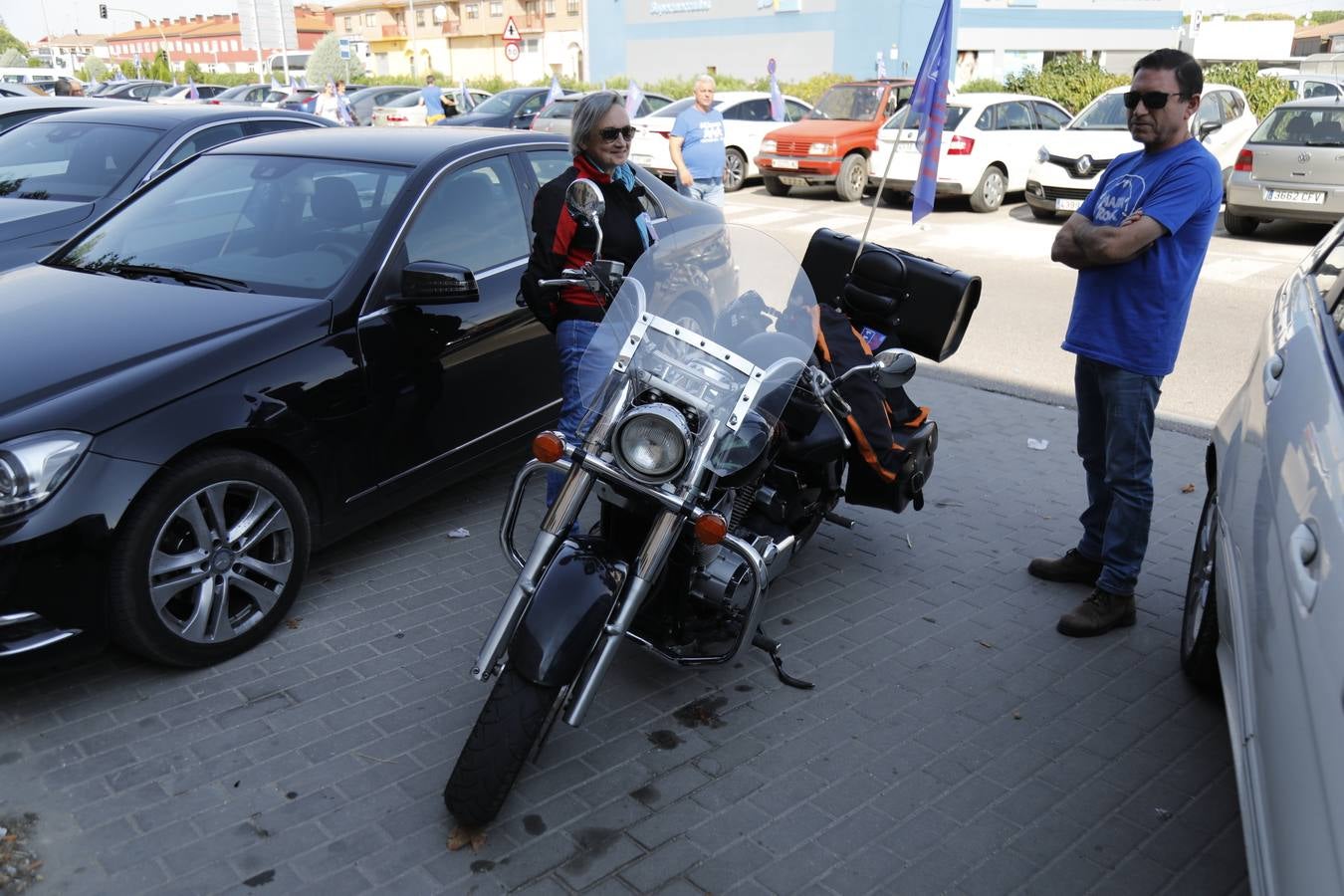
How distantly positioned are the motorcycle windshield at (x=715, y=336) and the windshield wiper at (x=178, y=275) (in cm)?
181

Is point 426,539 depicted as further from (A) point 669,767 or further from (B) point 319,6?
(B) point 319,6

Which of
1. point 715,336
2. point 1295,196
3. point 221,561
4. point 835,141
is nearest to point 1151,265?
point 715,336

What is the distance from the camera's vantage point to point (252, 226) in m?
4.66

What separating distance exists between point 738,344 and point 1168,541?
114 inches

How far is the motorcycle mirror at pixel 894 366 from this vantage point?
3438 mm

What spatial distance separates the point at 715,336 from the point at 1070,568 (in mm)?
2274

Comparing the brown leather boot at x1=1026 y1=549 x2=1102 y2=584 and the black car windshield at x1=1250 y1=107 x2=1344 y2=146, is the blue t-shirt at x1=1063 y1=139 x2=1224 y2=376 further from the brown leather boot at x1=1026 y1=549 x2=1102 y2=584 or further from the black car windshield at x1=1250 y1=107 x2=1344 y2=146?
the black car windshield at x1=1250 y1=107 x2=1344 y2=146

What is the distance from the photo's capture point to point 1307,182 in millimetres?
12633

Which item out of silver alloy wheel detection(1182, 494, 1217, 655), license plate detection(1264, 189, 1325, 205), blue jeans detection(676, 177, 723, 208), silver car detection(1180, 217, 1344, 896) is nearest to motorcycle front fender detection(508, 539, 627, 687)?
silver car detection(1180, 217, 1344, 896)

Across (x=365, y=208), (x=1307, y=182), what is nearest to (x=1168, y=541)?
(x=365, y=208)

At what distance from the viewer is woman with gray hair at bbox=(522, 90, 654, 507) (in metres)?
4.23

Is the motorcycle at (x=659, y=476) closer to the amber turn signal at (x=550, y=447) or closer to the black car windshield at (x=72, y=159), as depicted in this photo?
the amber turn signal at (x=550, y=447)

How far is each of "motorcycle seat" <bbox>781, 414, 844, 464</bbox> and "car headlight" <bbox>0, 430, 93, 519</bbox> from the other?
2198 millimetres

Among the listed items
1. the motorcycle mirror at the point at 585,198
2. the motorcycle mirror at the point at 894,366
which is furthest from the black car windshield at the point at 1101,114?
the motorcycle mirror at the point at 585,198
